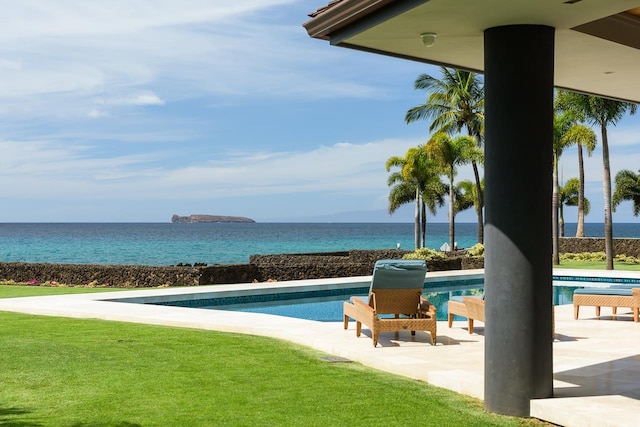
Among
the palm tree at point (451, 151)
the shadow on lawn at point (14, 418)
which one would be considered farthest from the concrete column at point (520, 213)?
the palm tree at point (451, 151)

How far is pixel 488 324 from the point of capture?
611 cm

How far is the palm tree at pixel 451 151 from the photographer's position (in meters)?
34.5

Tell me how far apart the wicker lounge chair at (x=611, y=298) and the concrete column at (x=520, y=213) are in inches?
251

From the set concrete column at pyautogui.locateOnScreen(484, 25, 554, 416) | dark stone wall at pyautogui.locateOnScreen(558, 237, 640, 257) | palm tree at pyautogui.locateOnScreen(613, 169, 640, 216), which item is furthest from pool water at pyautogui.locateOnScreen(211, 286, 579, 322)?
palm tree at pyautogui.locateOnScreen(613, 169, 640, 216)

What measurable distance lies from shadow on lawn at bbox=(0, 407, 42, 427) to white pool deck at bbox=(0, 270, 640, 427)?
12.2 ft

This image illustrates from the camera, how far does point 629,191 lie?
57.8 meters

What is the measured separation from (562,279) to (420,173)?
15936 mm

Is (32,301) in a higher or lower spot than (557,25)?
lower

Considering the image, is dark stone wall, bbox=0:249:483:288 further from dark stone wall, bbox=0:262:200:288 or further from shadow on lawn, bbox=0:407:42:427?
shadow on lawn, bbox=0:407:42:427

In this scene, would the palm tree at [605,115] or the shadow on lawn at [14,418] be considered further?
the palm tree at [605,115]

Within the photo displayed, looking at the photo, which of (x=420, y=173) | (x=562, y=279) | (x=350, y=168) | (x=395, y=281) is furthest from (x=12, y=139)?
(x=395, y=281)

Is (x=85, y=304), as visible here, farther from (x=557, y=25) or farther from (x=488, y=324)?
(x=557, y=25)

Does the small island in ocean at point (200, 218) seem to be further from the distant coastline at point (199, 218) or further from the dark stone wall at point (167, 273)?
the dark stone wall at point (167, 273)

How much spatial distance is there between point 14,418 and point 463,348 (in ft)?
17.8
